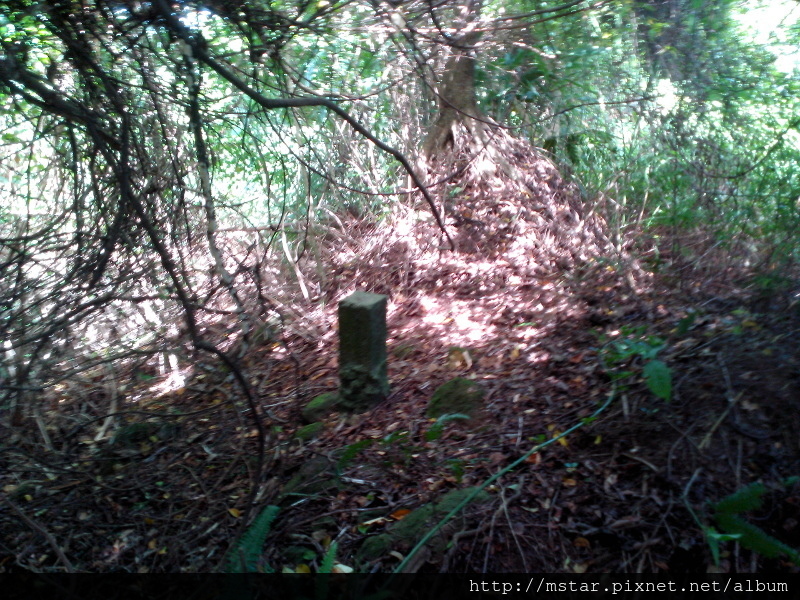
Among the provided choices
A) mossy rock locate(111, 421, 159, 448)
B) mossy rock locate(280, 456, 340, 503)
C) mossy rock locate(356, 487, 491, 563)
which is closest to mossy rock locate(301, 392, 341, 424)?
mossy rock locate(280, 456, 340, 503)

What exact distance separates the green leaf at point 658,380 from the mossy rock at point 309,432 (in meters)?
2.39

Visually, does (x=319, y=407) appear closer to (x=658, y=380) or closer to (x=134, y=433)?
(x=134, y=433)

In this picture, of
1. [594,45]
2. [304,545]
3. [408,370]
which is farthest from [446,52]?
[304,545]

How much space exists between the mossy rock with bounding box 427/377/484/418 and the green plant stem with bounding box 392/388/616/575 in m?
0.74

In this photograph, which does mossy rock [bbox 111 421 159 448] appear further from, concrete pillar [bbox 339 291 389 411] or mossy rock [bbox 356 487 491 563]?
mossy rock [bbox 356 487 491 563]

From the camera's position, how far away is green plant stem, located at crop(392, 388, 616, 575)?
3.08m

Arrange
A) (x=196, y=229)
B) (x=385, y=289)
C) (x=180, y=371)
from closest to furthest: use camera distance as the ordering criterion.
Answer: (x=196, y=229), (x=180, y=371), (x=385, y=289)

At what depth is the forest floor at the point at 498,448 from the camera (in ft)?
10.2

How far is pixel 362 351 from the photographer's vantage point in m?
4.76

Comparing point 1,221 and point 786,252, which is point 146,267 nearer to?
point 1,221

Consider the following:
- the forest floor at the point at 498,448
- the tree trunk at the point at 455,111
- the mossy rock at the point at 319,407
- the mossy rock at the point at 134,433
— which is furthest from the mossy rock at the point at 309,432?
the tree trunk at the point at 455,111

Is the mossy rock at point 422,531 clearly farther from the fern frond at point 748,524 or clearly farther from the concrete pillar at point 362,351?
the concrete pillar at point 362,351

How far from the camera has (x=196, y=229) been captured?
434 cm

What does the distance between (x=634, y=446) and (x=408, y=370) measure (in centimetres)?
225
